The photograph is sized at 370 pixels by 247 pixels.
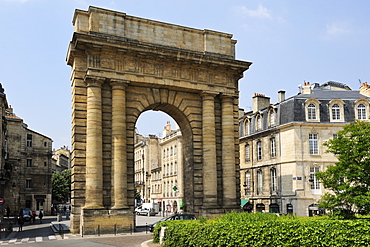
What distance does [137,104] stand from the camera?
28.7 meters

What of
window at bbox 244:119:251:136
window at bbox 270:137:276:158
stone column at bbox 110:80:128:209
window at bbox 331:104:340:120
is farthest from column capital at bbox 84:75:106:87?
window at bbox 244:119:251:136

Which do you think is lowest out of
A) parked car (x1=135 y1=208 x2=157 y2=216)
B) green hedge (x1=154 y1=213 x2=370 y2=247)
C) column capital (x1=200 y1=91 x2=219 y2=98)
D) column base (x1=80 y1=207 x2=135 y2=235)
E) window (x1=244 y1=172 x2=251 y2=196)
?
parked car (x1=135 y1=208 x2=157 y2=216)

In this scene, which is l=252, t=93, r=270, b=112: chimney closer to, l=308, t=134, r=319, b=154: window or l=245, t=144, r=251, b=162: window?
l=245, t=144, r=251, b=162: window

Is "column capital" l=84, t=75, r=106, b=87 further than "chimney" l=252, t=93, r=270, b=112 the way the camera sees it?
No

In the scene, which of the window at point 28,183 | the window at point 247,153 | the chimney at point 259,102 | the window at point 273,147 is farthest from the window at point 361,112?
the window at point 28,183

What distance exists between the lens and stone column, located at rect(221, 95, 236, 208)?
29.9 meters

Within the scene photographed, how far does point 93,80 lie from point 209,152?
30.8 ft

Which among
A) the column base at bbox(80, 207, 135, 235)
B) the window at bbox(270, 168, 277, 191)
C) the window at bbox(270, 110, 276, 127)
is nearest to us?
the column base at bbox(80, 207, 135, 235)

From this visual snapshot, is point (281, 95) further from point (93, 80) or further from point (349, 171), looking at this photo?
point (349, 171)

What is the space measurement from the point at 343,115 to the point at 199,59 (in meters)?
17.2

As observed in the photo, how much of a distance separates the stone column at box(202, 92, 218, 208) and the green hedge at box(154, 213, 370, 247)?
510 inches

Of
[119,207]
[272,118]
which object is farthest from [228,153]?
[272,118]

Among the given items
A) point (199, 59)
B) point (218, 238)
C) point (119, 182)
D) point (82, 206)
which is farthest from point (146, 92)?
point (218, 238)

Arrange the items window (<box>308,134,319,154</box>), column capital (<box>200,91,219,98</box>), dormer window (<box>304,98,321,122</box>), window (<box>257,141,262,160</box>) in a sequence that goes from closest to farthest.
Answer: column capital (<box>200,91,219,98</box>), window (<box>308,134,319,154</box>), dormer window (<box>304,98,321,122</box>), window (<box>257,141,262,160</box>)
